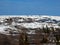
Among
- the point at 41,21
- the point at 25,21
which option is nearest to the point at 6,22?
the point at 25,21

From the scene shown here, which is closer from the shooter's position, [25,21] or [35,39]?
[35,39]

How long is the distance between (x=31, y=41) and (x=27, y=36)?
0.53ft

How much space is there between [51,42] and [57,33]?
588 millimetres

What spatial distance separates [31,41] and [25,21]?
2333 millimetres

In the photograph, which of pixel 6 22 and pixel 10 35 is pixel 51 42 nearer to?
pixel 10 35

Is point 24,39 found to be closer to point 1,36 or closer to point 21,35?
point 21,35

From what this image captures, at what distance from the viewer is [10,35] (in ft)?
19.2

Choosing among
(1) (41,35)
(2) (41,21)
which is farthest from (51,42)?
(2) (41,21)

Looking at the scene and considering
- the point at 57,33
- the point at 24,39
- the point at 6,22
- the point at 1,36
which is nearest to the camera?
the point at 24,39

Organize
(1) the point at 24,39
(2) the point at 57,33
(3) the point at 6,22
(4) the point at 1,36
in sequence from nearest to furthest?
(1) the point at 24,39
(4) the point at 1,36
(2) the point at 57,33
(3) the point at 6,22

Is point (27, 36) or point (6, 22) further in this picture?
point (6, 22)

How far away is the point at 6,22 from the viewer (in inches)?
297

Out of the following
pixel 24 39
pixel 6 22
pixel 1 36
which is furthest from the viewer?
pixel 6 22

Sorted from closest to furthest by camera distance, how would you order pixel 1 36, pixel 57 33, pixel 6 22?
pixel 1 36 < pixel 57 33 < pixel 6 22
